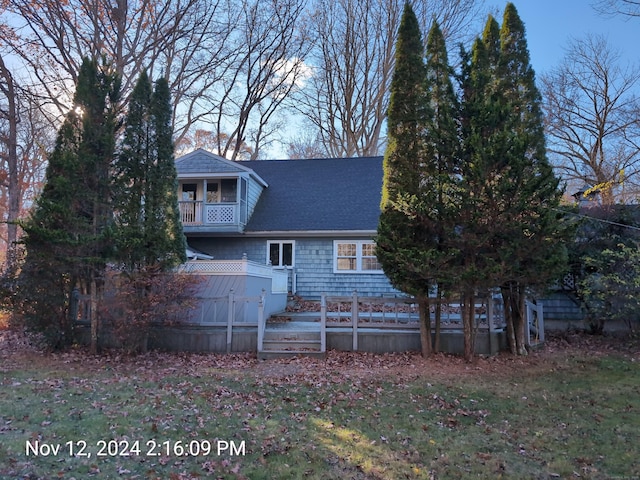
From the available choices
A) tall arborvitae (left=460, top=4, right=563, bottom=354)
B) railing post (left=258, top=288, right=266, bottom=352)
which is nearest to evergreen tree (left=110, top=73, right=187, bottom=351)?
railing post (left=258, top=288, right=266, bottom=352)

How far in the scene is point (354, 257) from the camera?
608 inches

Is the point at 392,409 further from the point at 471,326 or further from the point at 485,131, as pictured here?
the point at 485,131

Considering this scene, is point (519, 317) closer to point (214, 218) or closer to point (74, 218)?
point (74, 218)

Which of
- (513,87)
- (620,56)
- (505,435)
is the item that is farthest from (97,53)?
(620,56)

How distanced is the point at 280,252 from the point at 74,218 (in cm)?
801

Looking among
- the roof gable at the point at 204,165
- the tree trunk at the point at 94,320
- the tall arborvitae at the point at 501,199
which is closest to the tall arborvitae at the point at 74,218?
the tree trunk at the point at 94,320

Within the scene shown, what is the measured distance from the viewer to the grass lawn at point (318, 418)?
3945mm

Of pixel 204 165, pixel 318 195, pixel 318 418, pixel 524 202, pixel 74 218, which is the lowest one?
pixel 318 418

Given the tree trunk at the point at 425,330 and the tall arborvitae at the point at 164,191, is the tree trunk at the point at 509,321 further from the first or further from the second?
the tall arborvitae at the point at 164,191

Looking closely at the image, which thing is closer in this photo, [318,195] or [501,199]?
[501,199]

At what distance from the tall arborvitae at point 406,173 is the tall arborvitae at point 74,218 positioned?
19.2 feet

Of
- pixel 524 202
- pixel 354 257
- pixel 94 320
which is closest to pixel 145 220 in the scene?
pixel 94 320

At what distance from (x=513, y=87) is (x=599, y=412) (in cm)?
704

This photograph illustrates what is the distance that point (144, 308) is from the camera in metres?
8.66
